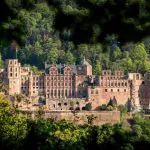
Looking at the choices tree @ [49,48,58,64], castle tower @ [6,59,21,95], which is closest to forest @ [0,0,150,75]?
castle tower @ [6,59,21,95]

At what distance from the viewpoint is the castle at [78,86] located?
64.4 meters

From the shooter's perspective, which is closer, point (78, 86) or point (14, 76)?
point (14, 76)

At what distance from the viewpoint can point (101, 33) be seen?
7.47 metres

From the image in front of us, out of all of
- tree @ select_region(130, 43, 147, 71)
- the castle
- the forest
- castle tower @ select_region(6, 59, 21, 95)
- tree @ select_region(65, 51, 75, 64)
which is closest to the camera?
the forest

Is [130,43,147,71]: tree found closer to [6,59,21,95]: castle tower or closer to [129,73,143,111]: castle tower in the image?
[129,73,143,111]: castle tower

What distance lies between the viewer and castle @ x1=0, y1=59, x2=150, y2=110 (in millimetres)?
64438

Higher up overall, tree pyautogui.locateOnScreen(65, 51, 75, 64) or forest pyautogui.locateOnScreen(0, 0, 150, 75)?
tree pyautogui.locateOnScreen(65, 51, 75, 64)

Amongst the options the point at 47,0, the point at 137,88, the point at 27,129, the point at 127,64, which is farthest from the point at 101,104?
the point at 47,0

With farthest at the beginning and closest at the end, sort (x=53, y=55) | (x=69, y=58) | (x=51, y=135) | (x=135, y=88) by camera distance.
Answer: (x=53, y=55) < (x=69, y=58) < (x=135, y=88) < (x=51, y=135)

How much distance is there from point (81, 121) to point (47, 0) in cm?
3887

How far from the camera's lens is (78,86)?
2625 inches

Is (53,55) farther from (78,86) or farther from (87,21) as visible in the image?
(87,21)

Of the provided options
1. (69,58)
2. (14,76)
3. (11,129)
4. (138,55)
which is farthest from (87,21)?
(138,55)

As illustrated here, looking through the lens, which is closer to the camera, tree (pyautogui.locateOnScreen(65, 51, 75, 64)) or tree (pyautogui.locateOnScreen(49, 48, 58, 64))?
tree (pyautogui.locateOnScreen(65, 51, 75, 64))
